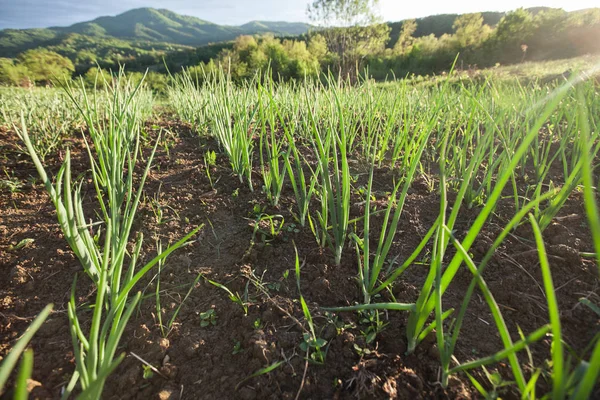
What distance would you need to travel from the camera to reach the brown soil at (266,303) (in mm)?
649

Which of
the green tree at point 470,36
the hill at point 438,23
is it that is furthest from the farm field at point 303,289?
the hill at point 438,23

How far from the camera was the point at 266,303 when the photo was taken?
2.69 feet

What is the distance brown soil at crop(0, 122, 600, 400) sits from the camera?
649 mm

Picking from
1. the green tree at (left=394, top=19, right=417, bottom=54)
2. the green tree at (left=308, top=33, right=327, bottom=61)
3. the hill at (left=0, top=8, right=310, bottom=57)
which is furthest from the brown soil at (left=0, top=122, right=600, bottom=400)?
the hill at (left=0, top=8, right=310, bottom=57)

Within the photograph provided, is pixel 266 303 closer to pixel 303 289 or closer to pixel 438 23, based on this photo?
pixel 303 289

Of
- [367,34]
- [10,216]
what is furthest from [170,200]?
[367,34]

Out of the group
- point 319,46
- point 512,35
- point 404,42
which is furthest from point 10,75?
point 512,35

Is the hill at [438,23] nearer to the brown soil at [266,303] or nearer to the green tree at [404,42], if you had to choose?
the green tree at [404,42]

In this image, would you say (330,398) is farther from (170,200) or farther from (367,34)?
(367,34)

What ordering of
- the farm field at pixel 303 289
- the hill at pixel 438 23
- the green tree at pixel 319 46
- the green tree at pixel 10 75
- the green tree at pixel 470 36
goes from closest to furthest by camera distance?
the farm field at pixel 303 289, the green tree at pixel 10 75, the green tree at pixel 319 46, the green tree at pixel 470 36, the hill at pixel 438 23

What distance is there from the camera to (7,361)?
30cm

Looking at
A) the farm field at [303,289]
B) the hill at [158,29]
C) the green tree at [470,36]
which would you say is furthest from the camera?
the hill at [158,29]

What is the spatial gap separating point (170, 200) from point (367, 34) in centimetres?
2230

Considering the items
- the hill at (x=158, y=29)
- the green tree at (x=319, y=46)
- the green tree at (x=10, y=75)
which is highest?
the hill at (x=158, y=29)
